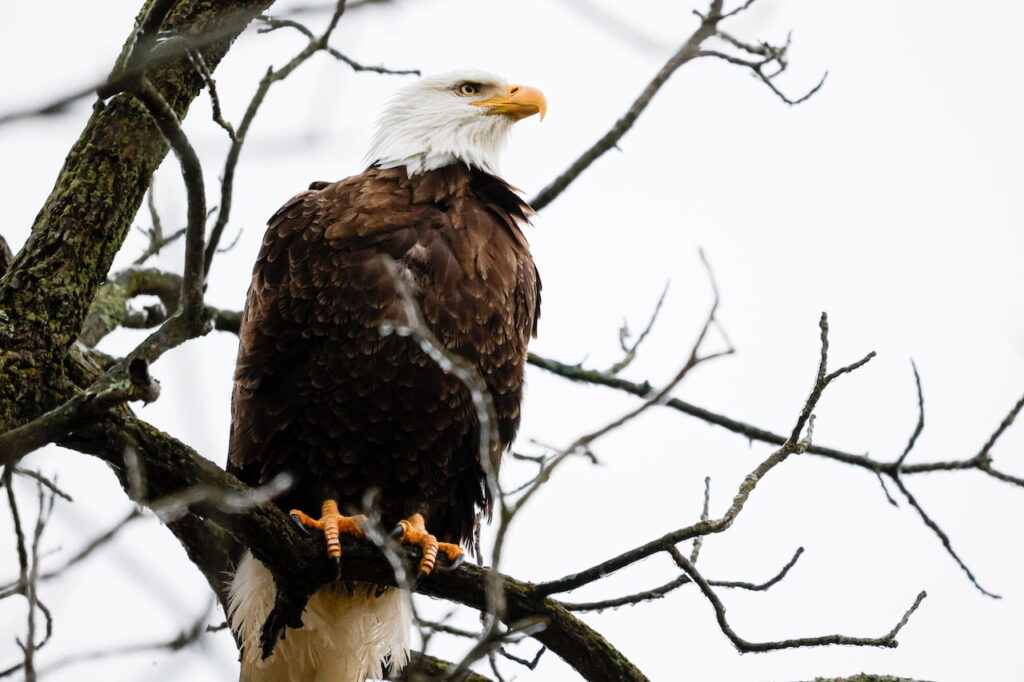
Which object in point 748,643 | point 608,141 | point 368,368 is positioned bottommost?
point 748,643

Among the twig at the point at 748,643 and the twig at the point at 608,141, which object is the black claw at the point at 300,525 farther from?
the twig at the point at 608,141

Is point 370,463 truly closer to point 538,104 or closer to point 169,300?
point 169,300

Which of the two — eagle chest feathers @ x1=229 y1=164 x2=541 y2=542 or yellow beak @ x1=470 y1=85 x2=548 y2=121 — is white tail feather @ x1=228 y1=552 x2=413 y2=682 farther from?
yellow beak @ x1=470 y1=85 x2=548 y2=121

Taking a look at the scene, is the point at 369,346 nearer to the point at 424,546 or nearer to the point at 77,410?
the point at 424,546

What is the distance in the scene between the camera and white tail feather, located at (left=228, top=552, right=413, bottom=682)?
4527mm

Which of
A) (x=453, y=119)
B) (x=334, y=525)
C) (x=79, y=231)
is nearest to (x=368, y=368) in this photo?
(x=334, y=525)

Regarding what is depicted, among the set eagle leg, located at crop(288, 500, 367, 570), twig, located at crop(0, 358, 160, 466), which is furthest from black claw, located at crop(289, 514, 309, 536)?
twig, located at crop(0, 358, 160, 466)

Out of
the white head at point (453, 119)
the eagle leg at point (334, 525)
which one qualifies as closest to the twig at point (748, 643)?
the eagle leg at point (334, 525)

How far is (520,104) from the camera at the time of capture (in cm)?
516

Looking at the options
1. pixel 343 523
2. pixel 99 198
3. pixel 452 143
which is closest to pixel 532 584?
pixel 343 523

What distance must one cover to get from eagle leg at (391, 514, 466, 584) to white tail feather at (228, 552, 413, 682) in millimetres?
782

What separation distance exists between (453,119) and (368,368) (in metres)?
1.66

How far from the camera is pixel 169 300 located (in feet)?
17.0

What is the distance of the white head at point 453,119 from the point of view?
16.1 ft
